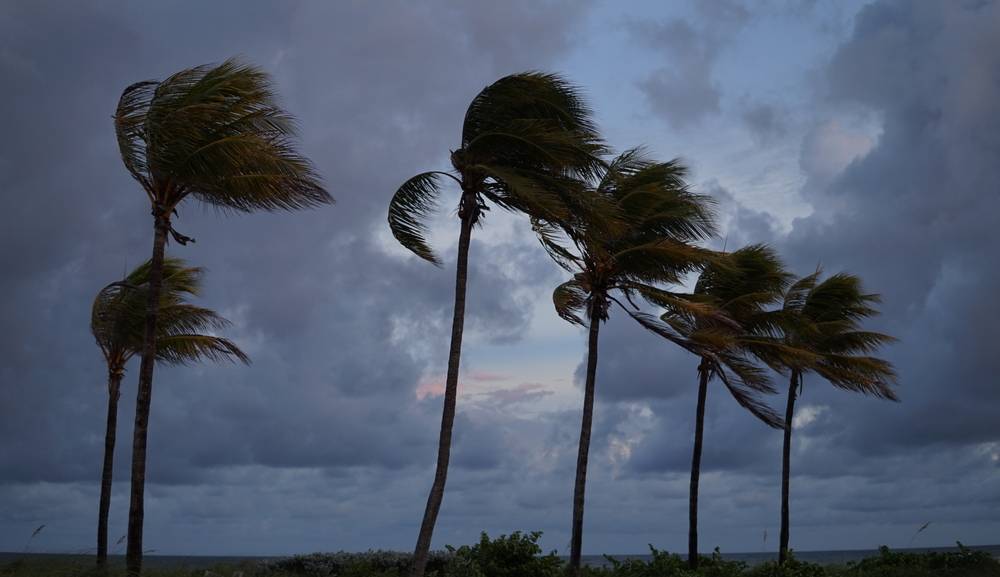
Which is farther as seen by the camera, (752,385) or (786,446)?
(786,446)

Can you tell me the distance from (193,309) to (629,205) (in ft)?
37.1

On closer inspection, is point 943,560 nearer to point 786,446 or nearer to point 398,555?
point 786,446

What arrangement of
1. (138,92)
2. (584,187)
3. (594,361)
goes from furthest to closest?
(594,361)
(584,187)
(138,92)

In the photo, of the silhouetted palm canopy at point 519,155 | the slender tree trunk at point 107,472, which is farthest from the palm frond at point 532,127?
the slender tree trunk at point 107,472

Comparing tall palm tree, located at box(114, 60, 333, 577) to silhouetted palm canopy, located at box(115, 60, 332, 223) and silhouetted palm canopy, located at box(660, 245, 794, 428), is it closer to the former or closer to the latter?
silhouetted palm canopy, located at box(115, 60, 332, 223)

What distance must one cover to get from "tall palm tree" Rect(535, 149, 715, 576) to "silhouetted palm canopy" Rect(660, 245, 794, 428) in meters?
0.86

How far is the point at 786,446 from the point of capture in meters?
33.8

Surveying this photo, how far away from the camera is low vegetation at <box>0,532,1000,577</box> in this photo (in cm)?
1811

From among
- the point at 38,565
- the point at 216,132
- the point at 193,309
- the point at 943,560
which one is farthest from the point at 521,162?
the point at 943,560

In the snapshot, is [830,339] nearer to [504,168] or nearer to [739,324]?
[739,324]

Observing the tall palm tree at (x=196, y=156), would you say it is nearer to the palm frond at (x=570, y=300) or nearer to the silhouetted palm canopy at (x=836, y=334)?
the palm frond at (x=570, y=300)

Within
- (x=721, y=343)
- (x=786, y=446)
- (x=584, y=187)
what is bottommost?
(x=786, y=446)

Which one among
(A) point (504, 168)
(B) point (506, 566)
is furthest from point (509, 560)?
(A) point (504, 168)

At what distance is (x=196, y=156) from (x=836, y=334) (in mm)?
24600
